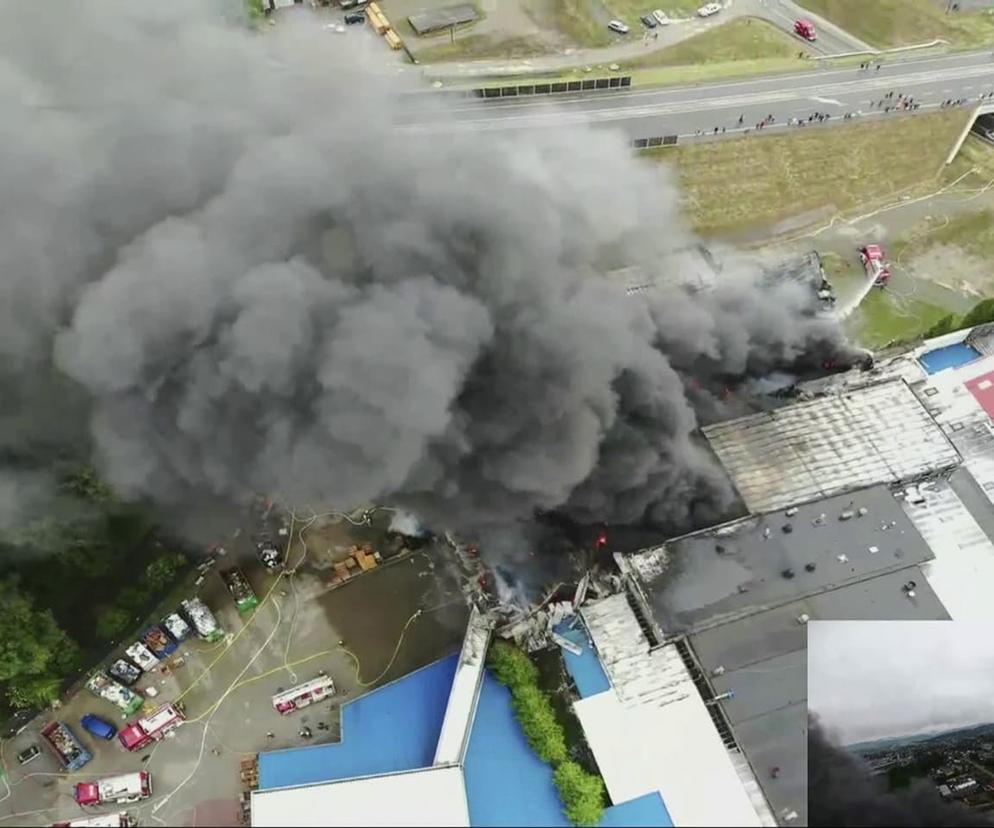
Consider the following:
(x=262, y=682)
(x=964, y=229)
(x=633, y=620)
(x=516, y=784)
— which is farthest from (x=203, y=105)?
(x=964, y=229)

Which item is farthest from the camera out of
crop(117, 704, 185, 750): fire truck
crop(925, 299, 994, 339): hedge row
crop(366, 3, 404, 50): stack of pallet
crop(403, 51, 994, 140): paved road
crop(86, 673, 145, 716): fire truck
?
crop(366, 3, 404, 50): stack of pallet

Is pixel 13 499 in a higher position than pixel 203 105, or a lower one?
lower

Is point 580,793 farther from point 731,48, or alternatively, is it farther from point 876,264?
point 731,48

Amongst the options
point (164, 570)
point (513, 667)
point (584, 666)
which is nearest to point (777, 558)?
point (584, 666)

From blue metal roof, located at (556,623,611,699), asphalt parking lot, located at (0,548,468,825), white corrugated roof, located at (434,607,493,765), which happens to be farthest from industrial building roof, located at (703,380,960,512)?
asphalt parking lot, located at (0,548,468,825)

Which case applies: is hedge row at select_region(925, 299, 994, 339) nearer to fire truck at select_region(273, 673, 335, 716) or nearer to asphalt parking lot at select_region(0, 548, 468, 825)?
asphalt parking lot at select_region(0, 548, 468, 825)

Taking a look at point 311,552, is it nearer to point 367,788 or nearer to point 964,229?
point 367,788
